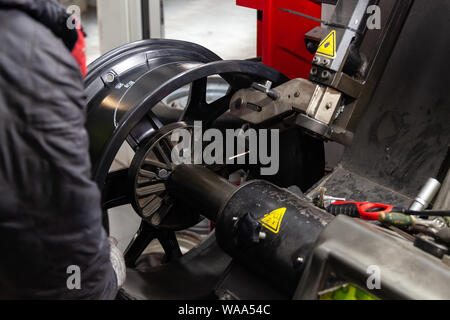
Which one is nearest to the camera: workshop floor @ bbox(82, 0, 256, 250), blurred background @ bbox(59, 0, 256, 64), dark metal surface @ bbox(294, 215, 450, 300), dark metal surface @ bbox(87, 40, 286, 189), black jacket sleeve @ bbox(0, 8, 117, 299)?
black jacket sleeve @ bbox(0, 8, 117, 299)

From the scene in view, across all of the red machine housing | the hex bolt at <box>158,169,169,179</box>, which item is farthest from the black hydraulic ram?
the red machine housing

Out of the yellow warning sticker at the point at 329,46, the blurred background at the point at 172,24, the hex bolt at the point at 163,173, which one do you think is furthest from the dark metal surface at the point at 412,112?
the blurred background at the point at 172,24

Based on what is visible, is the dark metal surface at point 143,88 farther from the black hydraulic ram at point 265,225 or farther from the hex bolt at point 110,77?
the black hydraulic ram at point 265,225

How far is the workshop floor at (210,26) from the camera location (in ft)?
13.8

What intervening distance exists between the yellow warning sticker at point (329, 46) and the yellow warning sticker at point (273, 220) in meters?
0.46

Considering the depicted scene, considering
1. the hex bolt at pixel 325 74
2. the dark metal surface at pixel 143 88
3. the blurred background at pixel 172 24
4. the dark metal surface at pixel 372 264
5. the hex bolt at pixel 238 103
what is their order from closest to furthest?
the dark metal surface at pixel 372 264 < the dark metal surface at pixel 143 88 < the hex bolt at pixel 325 74 < the hex bolt at pixel 238 103 < the blurred background at pixel 172 24

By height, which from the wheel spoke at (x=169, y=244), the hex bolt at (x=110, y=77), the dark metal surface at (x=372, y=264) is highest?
the dark metal surface at (x=372, y=264)

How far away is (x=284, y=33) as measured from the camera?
2102 millimetres

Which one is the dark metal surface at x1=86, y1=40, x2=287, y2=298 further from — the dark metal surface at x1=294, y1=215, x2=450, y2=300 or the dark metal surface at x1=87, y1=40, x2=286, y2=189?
the dark metal surface at x1=294, y1=215, x2=450, y2=300

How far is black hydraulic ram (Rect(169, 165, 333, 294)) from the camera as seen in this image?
1083mm

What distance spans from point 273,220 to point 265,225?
0.02 m

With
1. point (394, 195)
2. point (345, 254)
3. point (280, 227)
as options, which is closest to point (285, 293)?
point (280, 227)

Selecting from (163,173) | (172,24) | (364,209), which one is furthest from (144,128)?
(172,24)

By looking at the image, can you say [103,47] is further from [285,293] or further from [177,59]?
[285,293]
